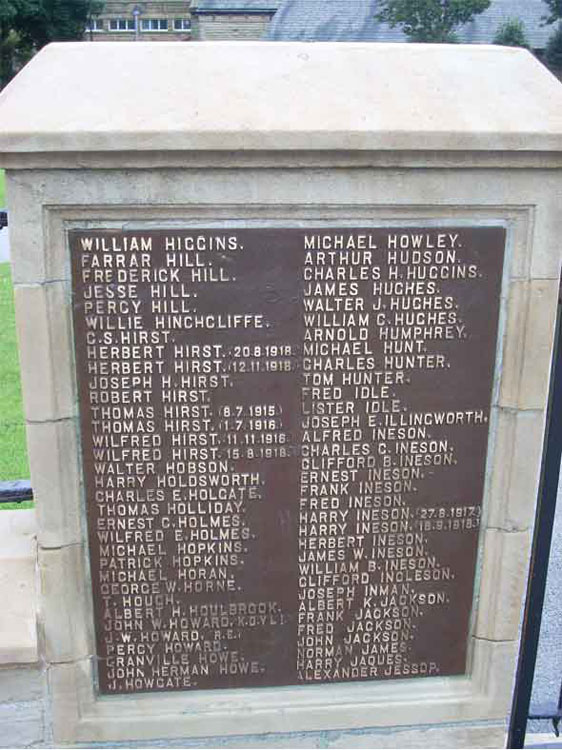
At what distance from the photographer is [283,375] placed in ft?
10.7

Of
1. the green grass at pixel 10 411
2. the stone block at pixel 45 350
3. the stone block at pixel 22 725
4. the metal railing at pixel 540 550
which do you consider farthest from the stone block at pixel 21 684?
the green grass at pixel 10 411

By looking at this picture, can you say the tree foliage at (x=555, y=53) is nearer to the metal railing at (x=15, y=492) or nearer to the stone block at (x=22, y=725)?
the metal railing at (x=15, y=492)

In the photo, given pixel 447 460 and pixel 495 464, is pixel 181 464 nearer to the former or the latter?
pixel 447 460

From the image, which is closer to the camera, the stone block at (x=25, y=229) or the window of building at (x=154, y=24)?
the stone block at (x=25, y=229)

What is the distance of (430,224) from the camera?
10.4 ft

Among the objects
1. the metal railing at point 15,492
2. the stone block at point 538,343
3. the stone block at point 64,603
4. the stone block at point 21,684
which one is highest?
the stone block at point 538,343

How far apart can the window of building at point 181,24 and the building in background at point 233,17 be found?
1671cm

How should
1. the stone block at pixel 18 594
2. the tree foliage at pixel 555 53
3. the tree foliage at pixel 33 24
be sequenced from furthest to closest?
the tree foliage at pixel 555 53
the tree foliage at pixel 33 24
the stone block at pixel 18 594

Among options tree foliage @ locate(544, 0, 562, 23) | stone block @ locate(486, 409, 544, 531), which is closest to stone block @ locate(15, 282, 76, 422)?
stone block @ locate(486, 409, 544, 531)

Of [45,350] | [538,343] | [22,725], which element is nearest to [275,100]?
[45,350]

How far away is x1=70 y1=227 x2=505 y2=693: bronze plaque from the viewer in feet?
10.3

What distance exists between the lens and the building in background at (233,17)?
64.2 m

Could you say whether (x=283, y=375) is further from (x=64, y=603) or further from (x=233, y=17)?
(x=233, y=17)

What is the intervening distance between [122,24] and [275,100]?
90.5 meters
